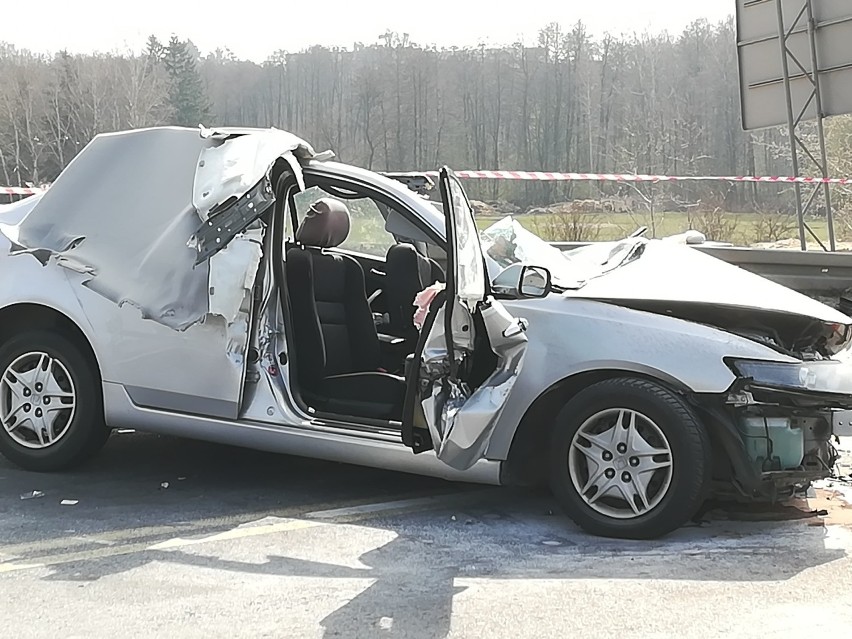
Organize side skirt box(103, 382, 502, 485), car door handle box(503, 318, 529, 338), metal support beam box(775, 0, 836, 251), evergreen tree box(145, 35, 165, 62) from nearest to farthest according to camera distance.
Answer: car door handle box(503, 318, 529, 338), side skirt box(103, 382, 502, 485), metal support beam box(775, 0, 836, 251), evergreen tree box(145, 35, 165, 62)

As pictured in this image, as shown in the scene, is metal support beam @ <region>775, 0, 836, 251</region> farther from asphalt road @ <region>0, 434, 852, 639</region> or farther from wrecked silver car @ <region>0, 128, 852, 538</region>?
asphalt road @ <region>0, 434, 852, 639</region>

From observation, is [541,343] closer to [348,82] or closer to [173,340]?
[173,340]

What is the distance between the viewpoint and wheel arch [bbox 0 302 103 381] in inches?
212

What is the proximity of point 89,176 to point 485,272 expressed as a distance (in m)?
2.40

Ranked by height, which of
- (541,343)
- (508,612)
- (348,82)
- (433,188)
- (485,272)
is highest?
(348,82)

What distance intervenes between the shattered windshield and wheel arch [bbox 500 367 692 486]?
463 millimetres

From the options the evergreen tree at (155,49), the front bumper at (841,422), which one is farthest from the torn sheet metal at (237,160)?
the evergreen tree at (155,49)

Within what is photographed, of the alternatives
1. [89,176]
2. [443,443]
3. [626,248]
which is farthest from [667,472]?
[89,176]

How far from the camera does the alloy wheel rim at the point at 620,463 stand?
427cm

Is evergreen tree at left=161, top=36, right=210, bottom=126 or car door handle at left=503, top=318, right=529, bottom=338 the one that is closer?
car door handle at left=503, top=318, right=529, bottom=338

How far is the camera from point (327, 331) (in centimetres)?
535

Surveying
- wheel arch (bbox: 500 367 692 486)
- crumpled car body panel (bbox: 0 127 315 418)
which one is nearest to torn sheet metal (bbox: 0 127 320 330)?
crumpled car body panel (bbox: 0 127 315 418)

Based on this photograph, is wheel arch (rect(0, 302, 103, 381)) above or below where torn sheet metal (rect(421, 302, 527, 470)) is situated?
above

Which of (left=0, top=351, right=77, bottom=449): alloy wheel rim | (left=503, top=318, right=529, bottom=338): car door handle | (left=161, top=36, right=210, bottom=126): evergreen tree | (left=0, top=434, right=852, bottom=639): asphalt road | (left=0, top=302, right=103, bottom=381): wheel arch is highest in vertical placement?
(left=161, top=36, right=210, bottom=126): evergreen tree
